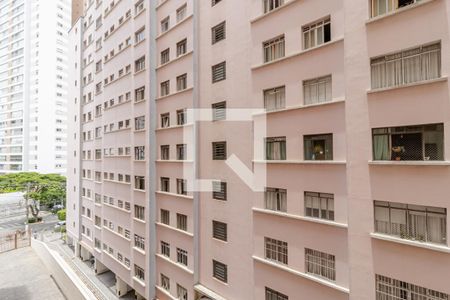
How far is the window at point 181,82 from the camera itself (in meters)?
19.6

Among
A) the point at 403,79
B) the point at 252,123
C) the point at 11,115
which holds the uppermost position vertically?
the point at 11,115

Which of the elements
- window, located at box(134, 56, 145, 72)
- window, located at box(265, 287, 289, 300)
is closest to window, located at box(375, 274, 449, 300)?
window, located at box(265, 287, 289, 300)

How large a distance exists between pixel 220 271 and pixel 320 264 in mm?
6939

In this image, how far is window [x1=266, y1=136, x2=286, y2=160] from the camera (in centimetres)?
1386

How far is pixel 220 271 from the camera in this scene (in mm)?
16828

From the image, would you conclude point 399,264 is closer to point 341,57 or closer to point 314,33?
point 341,57

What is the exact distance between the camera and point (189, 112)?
61.9 feet

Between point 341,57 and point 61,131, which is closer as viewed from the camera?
point 341,57

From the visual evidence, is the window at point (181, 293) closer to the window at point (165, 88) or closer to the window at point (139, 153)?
the window at point (139, 153)

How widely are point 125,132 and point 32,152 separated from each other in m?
62.0

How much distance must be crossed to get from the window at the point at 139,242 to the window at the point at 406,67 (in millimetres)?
20264

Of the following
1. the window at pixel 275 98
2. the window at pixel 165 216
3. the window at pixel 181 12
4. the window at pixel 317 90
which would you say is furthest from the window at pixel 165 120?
the window at pixel 317 90

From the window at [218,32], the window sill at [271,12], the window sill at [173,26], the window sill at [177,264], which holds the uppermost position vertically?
the window sill at [173,26]

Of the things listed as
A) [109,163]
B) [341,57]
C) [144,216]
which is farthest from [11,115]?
[341,57]
